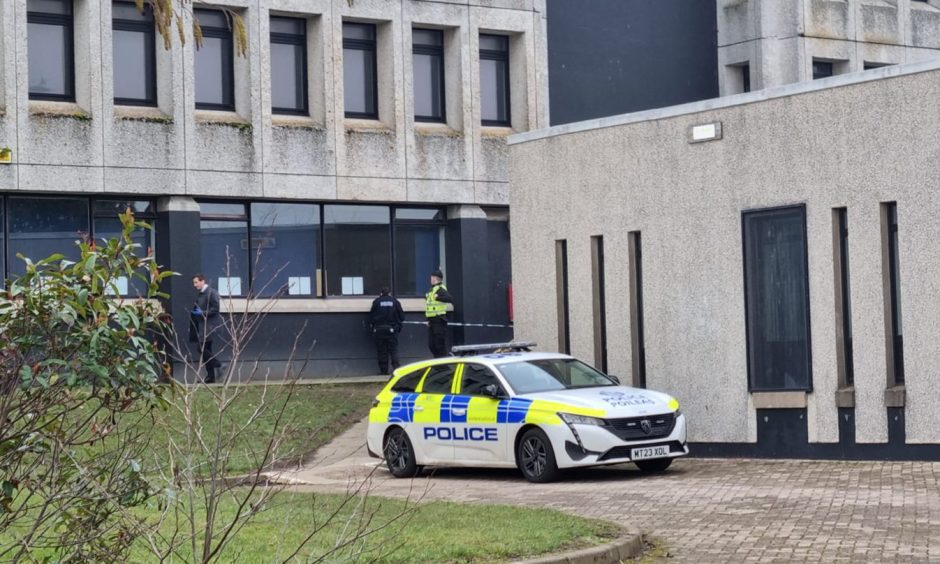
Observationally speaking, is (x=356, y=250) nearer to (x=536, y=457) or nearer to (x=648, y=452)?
(x=536, y=457)

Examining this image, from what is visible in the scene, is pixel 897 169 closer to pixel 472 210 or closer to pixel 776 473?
pixel 776 473

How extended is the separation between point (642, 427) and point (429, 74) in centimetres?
1809

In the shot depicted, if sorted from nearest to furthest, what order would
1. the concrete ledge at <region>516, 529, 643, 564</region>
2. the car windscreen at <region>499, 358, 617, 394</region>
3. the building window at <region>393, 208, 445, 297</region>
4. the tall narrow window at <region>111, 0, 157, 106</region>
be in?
the concrete ledge at <region>516, 529, 643, 564</region> < the car windscreen at <region>499, 358, 617, 394</region> < the tall narrow window at <region>111, 0, 157, 106</region> < the building window at <region>393, 208, 445, 297</region>

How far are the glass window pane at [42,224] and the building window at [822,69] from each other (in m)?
18.4

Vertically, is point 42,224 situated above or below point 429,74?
below

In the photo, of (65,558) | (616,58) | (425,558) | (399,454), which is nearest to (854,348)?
(399,454)

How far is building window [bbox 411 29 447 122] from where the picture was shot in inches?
1407

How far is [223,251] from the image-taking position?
110 feet

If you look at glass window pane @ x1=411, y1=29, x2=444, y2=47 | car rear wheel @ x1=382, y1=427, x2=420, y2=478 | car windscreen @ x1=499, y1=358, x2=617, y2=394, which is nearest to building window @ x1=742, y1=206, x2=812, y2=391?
car windscreen @ x1=499, y1=358, x2=617, y2=394

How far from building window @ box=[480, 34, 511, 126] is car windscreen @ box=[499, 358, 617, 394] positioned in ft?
53.9

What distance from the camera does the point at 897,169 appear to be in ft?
64.2

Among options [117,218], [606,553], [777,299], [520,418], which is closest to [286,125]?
[117,218]

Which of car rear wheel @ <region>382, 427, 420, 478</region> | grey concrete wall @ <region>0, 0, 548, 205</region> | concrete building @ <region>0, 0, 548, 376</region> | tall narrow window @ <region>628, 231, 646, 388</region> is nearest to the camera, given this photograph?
car rear wheel @ <region>382, 427, 420, 478</region>

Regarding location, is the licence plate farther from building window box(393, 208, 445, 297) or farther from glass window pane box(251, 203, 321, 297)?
building window box(393, 208, 445, 297)
